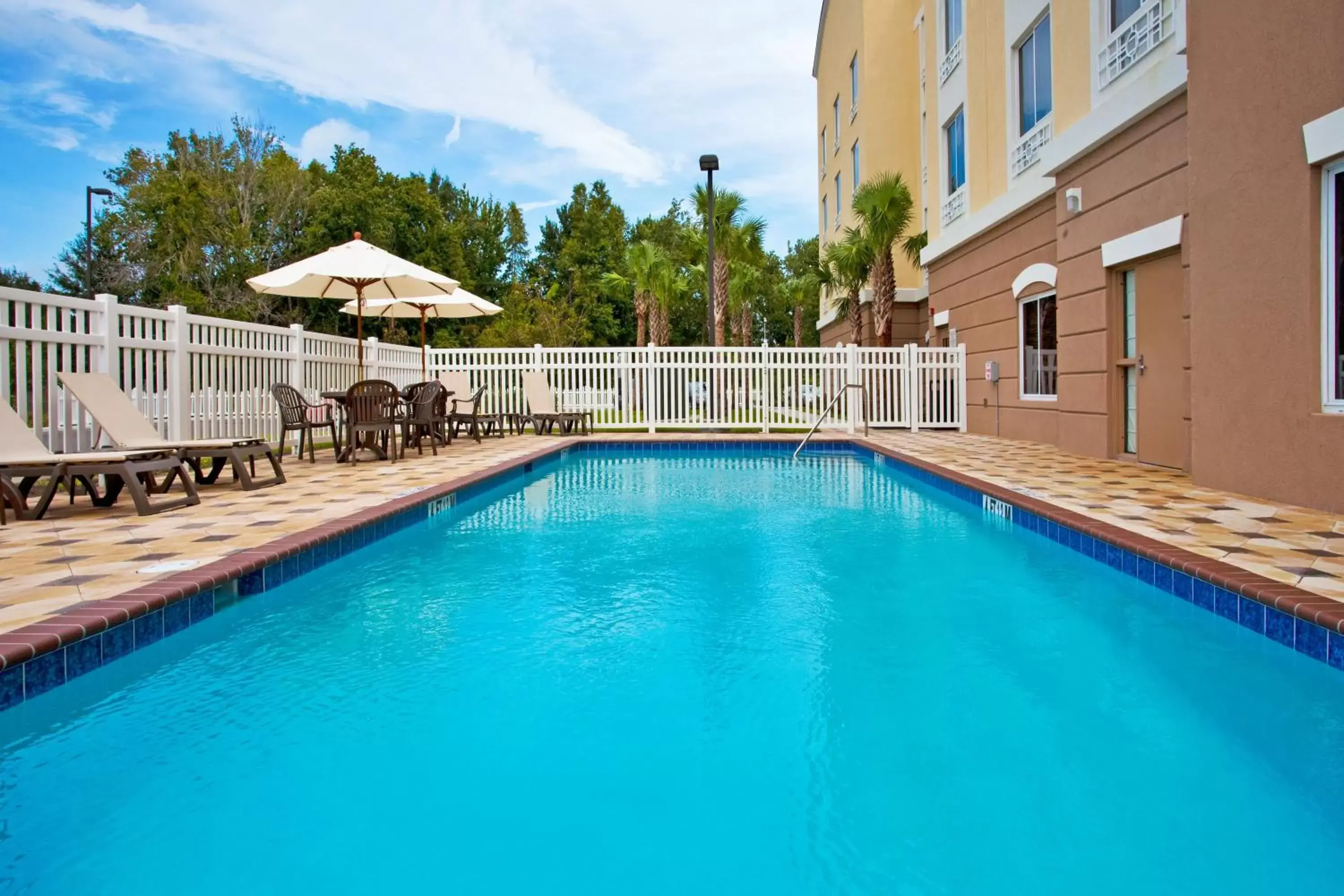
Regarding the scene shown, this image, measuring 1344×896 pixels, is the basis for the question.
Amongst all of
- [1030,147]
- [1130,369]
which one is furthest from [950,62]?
[1130,369]

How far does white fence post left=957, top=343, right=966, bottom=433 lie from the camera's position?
1356 cm

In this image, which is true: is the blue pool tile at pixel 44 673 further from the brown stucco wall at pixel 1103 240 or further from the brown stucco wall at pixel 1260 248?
the brown stucco wall at pixel 1103 240

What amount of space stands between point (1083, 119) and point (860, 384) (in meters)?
5.51

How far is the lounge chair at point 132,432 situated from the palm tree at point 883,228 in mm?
11371

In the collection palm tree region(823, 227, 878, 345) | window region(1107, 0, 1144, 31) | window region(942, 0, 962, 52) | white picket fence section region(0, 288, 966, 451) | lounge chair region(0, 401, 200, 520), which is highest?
window region(942, 0, 962, 52)

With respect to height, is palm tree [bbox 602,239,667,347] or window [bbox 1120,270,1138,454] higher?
palm tree [bbox 602,239,667,347]

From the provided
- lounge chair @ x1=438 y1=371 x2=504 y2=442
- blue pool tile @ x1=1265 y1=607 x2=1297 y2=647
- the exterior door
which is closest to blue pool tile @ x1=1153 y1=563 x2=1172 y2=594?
blue pool tile @ x1=1265 y1=607 x2=1297 y2=647

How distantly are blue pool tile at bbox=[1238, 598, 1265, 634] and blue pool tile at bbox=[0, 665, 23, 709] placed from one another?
427 cm

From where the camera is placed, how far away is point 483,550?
5.32 metres

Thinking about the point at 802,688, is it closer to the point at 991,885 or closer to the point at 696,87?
the point at 991,885

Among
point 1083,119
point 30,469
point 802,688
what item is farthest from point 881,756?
point 1083,119

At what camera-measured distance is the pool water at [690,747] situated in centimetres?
182

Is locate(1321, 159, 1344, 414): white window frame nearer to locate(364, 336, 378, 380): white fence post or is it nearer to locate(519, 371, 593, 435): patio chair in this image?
locate(519, 371, 593, 435): patio chair

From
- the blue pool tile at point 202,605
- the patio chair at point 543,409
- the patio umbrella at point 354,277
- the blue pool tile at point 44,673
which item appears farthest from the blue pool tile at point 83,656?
the patio chair at point 543,409
